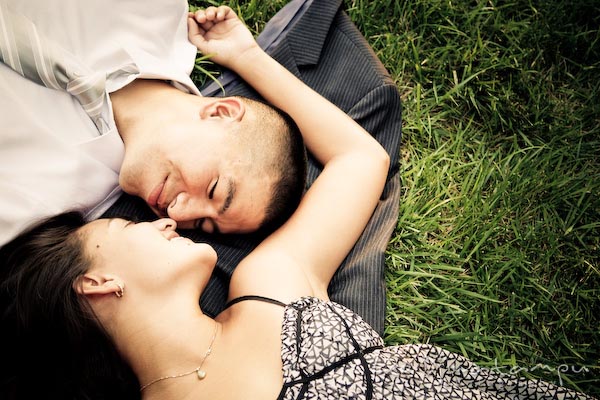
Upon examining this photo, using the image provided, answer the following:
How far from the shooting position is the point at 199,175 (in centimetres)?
220

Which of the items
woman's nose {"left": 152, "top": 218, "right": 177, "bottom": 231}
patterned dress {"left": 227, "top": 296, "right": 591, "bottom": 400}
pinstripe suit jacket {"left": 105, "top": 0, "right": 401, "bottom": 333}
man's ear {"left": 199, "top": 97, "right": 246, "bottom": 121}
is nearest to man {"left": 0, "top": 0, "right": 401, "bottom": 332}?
pinstripe suit jacket {"left": 105, "top": 0, "right": 401, "bottom": 333}

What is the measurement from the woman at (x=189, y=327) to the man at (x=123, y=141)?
167 millimetres

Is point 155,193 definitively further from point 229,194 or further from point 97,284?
point 97,284

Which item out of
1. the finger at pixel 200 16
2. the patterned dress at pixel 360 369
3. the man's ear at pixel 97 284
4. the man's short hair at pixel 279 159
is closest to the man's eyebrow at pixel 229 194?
the man's short hair at pixel 279 159

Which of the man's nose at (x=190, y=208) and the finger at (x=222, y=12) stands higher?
the finger at (x=222, y=12)

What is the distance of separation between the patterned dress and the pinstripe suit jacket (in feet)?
1.28

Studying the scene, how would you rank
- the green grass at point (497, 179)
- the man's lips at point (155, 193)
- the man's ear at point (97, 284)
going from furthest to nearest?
the green grass at point (497, 179) < the man's lips at point (155, 193) < the man's ear at point (97, 284)

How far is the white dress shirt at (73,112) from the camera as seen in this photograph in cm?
216

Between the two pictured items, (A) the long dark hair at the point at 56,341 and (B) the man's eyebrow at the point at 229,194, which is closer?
(A) the long dark hair at the point at 56,341

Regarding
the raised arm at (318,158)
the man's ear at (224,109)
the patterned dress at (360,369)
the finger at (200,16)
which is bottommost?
the patterned dress at (360,369)

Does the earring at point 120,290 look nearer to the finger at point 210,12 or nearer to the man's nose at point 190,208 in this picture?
the man's nose at point 190,208

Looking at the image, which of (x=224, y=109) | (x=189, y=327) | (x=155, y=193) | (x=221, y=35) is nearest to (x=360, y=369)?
(x=189, y=327)

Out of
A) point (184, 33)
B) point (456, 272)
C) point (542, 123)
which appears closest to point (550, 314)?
point (456, 272)

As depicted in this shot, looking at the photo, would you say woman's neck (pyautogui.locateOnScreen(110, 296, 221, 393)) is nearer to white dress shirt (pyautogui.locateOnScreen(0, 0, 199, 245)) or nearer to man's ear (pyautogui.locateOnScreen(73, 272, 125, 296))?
man's ear (pyautogui.locateOnScreen(73, 272, 125, 296))
